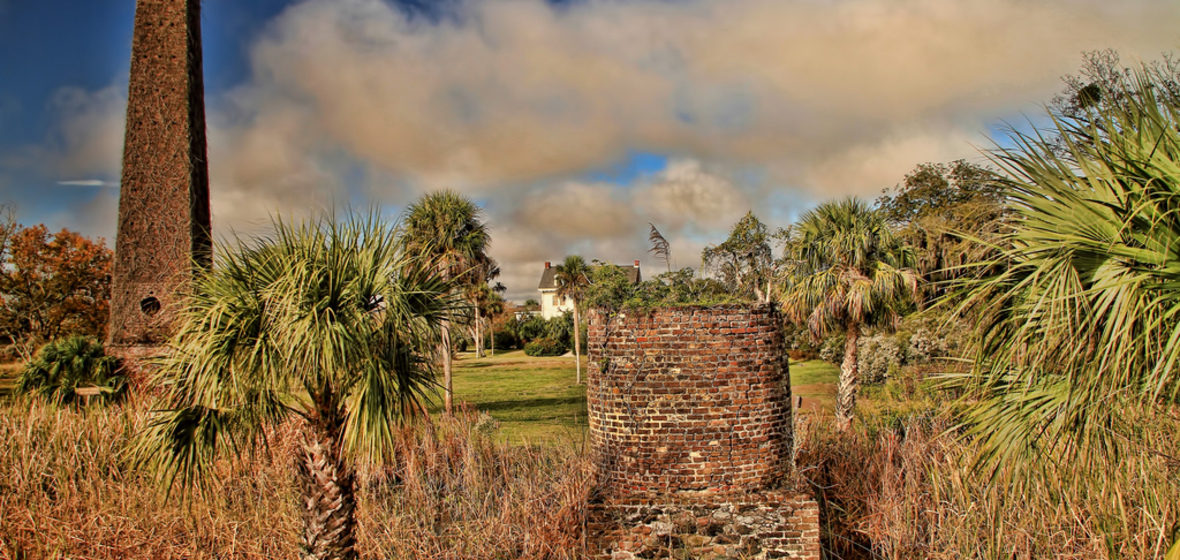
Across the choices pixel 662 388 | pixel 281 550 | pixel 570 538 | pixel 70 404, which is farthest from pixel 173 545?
pixel 662 388

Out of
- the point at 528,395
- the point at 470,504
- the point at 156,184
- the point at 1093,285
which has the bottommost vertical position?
the point at 528,395

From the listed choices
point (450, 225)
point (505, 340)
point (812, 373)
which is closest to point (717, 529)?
point (450, 225)

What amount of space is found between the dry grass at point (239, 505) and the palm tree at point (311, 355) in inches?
52.3

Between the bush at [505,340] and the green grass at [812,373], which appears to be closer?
the green grass at [812,373]

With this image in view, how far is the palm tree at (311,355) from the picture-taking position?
647 centimetres

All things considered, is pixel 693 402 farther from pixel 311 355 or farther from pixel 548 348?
pixel 548 348

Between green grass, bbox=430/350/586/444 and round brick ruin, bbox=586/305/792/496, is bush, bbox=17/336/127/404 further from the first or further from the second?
round brick ruin, bbox=586/305/792/496

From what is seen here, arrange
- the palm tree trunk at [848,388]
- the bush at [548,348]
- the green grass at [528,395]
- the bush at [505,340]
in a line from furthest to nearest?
the bush at [505,340] → the bush at [548,348] → the green grass at [528,395] → the palm tree trunk at [848,388]

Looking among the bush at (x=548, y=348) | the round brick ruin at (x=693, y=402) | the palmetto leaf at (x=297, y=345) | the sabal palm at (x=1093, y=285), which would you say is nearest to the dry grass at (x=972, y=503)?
the sabal palm at (x=1093, y=285)

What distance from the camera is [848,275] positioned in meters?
16.3

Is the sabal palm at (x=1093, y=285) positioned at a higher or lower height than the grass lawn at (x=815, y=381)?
higher

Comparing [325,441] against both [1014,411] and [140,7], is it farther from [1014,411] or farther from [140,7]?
[140,7]

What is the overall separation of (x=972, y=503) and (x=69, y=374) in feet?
47.8

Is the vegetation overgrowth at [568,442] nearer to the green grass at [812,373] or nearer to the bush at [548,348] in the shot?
the green grass at [812,373]
